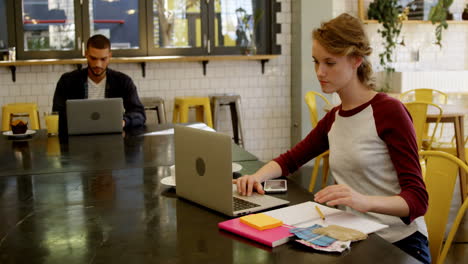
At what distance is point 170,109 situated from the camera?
6.62 m

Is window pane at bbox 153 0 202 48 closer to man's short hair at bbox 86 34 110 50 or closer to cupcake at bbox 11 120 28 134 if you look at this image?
man's short hair at bbox 86 34 110 50

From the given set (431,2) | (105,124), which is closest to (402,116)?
(105,124)

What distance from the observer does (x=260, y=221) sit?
152 centimetres

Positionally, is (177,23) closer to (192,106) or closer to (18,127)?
(192,106)

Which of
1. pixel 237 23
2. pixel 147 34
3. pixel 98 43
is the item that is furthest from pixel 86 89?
pixel 237 23

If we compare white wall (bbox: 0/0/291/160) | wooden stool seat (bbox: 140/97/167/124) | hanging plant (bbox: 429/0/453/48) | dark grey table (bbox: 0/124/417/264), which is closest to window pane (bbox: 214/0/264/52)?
white wall (bbox: 0/0/291/160)

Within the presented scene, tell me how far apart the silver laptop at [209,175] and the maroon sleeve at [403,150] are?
1.28ft

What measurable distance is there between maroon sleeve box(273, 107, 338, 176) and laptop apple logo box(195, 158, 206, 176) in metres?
0.44

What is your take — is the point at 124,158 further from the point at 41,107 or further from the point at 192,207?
the point at 41,107

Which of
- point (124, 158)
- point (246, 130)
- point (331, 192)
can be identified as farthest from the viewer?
point (246, 130)

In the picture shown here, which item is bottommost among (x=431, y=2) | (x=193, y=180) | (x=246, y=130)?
(x=246, y=130)

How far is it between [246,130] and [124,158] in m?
4.27

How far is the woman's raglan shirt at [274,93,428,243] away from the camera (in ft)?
5.94

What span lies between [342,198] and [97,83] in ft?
10.2
